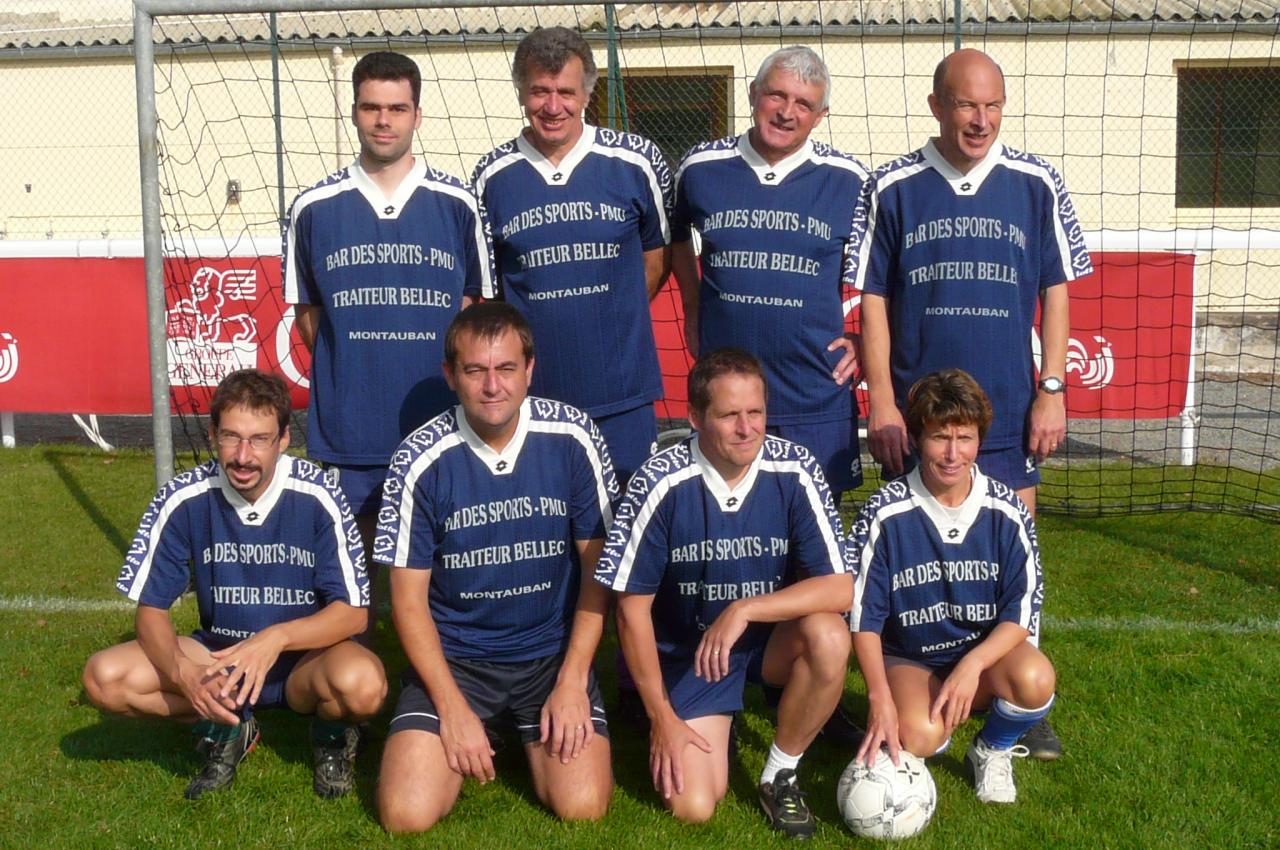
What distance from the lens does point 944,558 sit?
10.5 ft

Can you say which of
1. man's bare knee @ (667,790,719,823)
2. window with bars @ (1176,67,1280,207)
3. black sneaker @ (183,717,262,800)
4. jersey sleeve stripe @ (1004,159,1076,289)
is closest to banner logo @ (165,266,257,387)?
black sneaker @ (183,717,262,800)

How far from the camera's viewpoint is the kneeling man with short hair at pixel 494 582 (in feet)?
10.1

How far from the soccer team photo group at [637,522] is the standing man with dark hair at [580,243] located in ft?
0.04

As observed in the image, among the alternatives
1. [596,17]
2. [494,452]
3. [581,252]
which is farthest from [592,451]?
[596,17]

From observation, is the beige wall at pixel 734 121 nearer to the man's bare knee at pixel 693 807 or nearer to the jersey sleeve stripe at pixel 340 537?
the jersey sleeve stripe at pixel 340 537

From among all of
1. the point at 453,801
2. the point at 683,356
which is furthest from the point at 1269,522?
the point at 453,801

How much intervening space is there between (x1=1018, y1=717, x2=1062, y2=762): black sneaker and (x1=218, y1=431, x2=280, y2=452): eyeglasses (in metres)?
2.17

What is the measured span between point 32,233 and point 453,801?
499 inches

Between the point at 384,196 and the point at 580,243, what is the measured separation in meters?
0.56

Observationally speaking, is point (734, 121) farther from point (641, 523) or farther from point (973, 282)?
point (641, 523)

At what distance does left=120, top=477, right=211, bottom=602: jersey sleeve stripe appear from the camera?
3.25 metres

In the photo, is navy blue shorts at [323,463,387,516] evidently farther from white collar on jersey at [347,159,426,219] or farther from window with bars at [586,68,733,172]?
window with bars at [586,68,733,172]

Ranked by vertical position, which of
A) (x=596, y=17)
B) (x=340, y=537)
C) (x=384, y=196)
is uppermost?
(x=596, y=17)

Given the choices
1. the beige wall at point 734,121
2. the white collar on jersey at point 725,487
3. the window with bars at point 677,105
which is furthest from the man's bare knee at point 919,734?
the beige wall at point 734,121
